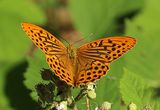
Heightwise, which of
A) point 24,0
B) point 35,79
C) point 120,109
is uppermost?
point 24,0

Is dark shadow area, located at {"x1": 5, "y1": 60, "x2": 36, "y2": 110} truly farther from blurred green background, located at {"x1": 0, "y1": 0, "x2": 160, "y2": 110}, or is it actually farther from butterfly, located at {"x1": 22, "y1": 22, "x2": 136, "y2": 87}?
butterfly, located at {"x1": 22, "y1": 22, "x2": 136, "y2": 87}

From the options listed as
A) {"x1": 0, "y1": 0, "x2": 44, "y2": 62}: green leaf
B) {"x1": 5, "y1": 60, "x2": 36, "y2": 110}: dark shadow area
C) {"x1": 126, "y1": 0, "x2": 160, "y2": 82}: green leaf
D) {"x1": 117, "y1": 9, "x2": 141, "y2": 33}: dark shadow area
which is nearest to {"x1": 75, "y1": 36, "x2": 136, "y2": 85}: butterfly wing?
{"x1": 126, "y1": 0, "x2": 160, "y2": 82}: green leaf

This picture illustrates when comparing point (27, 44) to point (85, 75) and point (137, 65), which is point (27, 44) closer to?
point (137, 65)

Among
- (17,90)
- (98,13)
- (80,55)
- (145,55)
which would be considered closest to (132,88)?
(80,55)

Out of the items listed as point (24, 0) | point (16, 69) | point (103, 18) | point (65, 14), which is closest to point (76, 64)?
point (16, 69)

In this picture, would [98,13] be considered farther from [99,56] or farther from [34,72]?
[99,56]

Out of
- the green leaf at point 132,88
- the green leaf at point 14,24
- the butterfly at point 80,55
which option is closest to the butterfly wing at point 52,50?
the butterfly at point 80,55
